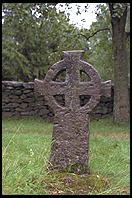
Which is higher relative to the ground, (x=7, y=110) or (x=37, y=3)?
(x=37, y=3)

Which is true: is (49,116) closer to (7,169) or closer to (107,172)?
(107,172)

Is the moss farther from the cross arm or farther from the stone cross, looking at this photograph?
the cross arm

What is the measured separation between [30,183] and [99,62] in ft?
63.7

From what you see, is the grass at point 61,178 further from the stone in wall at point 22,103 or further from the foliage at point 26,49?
the foliage at point 26,49

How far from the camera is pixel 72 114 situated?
15.8 ft

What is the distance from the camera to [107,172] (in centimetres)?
484

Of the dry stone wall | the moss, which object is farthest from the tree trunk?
the moss

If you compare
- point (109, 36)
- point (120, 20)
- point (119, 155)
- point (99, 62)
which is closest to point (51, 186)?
point (119, 155)

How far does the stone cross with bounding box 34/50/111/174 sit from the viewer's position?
4.78 metres

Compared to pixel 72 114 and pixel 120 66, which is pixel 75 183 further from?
pixel 120 66

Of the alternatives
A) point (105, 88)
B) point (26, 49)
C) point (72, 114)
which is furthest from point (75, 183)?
Result: point (26, 49)

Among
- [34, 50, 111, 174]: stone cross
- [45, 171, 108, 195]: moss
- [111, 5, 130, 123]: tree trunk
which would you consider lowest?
[45, 171, 108, 195]: moss

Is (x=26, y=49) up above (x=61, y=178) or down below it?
above

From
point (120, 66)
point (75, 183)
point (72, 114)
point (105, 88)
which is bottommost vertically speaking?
point (75, 183)
